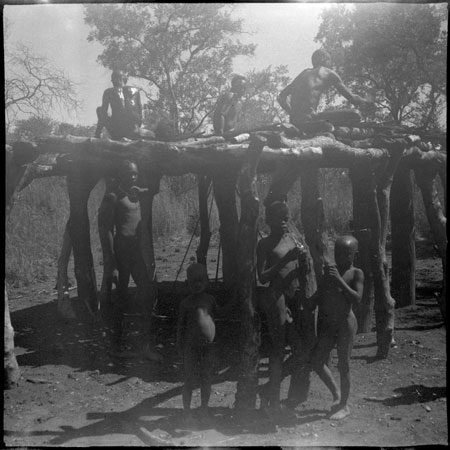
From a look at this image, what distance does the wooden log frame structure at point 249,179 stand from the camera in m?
5.21

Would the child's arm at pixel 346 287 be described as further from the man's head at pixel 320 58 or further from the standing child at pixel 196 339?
the man's head at pixel 320 58

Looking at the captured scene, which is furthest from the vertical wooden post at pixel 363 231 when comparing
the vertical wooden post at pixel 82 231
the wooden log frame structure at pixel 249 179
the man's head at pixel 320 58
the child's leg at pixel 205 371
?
the vertical wooden post at pixel 82 231

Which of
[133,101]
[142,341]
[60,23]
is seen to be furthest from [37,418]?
[133,101]

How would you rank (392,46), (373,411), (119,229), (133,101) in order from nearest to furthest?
(373,411), (119,229), (133,101), (392,46)

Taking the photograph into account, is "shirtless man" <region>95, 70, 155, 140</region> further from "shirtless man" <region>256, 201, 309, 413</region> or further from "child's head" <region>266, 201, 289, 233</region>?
"shirtless man" <region>256, 201, 309, 413</region>

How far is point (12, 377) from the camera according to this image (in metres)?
5.84

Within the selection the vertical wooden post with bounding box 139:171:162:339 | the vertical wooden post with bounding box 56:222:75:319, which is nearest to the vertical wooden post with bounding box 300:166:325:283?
the vertical wooden post with bounding box 139:171:162:339

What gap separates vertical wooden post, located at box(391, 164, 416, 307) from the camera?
9266mm

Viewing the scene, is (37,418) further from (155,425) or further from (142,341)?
(142,341)

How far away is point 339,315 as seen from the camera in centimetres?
516

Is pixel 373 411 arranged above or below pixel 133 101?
below

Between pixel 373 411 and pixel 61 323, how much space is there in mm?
4647

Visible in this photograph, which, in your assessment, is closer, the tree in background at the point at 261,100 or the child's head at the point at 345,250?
the child's head at the point at 345,250

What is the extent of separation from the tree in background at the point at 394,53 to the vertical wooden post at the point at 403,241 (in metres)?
1.02
